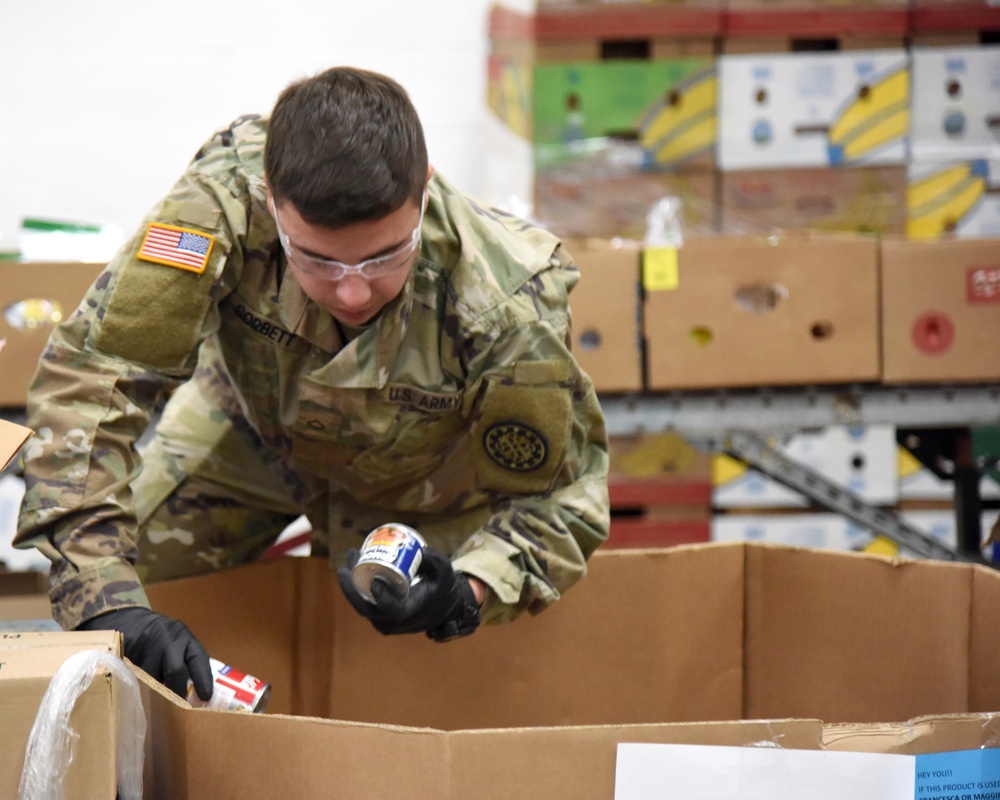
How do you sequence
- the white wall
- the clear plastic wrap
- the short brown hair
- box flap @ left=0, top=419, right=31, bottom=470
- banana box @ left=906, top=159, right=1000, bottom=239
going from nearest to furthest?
1. the clear plastic wrap
2. box flap @ left=0, top=419, right=31, bottom=470
3. the short brown hair
4. banana box @ left=906, top=159, right=1000, bottom=239
5. the white wall

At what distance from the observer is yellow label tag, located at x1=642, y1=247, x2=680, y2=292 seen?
2.20 meters

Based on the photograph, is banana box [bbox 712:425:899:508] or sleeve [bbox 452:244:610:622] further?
banana box [bbox 712:425:899:508]

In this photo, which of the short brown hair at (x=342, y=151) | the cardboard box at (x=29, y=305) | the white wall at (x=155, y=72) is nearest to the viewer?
the short brown hair at (x=342, y=151)

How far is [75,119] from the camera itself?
3197 mm

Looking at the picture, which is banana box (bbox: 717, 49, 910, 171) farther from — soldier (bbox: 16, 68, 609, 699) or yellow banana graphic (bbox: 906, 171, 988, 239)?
soldier (bbox: 16, 68, 609, 699)

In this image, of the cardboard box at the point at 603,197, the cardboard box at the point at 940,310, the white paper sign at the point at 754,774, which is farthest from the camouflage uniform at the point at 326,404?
the cardboard box at the point at 603,197

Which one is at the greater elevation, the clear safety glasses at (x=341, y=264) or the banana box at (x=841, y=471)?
the clear safety glasses at (x=341, y=264)

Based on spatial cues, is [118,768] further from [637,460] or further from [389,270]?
[637,460]

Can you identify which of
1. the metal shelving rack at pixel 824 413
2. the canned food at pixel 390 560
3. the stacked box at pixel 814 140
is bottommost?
the canned food at pixel 390 560

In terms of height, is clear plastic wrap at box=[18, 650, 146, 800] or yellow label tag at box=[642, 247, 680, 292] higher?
yellow label tag at box=[642, 247, 680, 292]

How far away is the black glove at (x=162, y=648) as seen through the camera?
1.07 meters

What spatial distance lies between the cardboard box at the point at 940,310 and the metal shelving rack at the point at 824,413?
50 millimetres

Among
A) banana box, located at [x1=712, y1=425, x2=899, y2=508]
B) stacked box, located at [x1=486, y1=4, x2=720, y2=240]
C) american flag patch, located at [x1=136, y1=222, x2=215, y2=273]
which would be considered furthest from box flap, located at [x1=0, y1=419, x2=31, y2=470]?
banana box, located at [x1=712, y1=425, x2=899, y2=508]

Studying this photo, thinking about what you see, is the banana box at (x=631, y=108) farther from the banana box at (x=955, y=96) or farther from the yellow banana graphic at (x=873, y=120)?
the banana box at (x=955, y=96)
